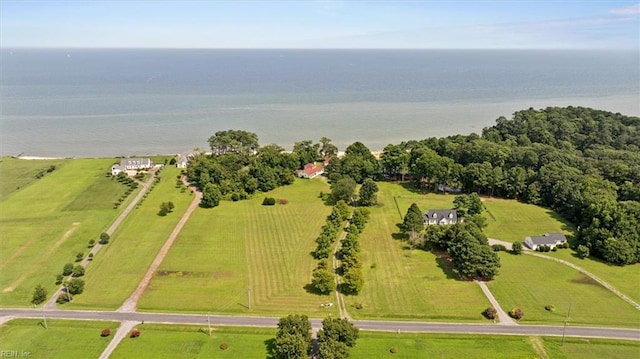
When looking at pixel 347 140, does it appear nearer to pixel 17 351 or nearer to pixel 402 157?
pixel 402 157

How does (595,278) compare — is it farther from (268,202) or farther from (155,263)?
(155,263)

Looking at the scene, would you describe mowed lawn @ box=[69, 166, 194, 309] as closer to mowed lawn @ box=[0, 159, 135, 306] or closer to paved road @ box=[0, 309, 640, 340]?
paved road @ box=[0, 309, 640, 340]

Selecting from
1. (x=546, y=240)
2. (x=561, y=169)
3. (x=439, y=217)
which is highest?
(x=561, y=169)

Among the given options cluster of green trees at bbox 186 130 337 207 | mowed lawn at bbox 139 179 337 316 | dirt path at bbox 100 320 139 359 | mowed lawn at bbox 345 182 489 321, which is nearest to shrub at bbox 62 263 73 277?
mowed lawn at bbox 139 179 337 316

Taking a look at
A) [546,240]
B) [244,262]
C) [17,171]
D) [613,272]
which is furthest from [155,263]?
[17,171]

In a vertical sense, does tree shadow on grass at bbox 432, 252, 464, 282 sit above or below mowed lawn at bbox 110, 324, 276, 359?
above
